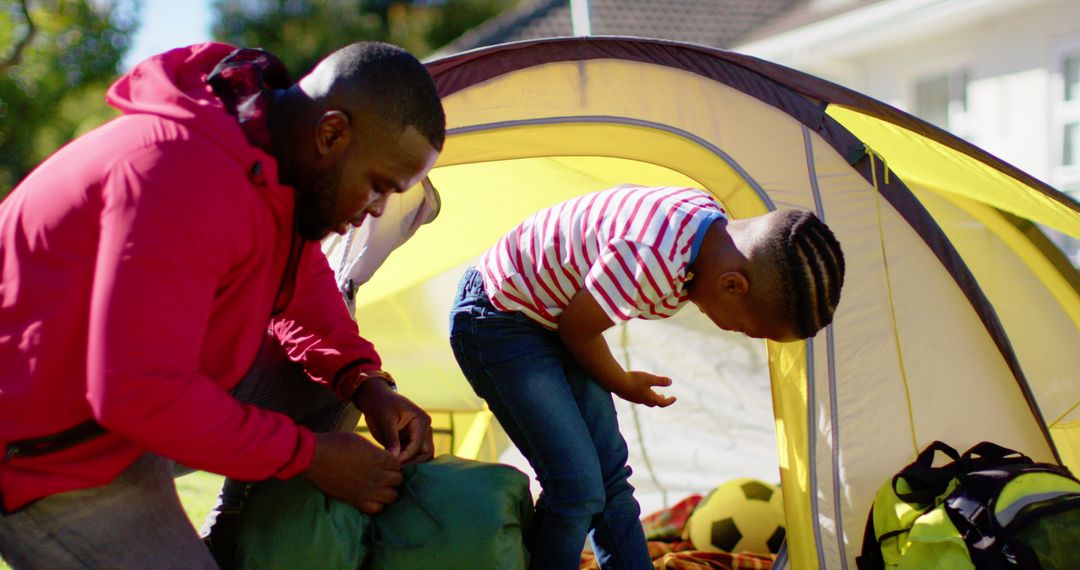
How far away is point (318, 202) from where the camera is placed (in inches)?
53.9

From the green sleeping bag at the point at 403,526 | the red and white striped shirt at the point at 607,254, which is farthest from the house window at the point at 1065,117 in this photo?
the green sleeping bag at the point at 403,526

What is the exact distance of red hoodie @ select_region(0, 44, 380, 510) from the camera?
115cm

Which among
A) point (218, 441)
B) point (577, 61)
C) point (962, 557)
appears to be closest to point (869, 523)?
point (962, 557)

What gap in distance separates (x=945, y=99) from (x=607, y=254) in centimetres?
613

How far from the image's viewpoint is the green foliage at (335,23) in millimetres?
21594

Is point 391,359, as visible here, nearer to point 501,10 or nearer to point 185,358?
point 185,358

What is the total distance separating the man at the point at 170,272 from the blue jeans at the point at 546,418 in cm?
49

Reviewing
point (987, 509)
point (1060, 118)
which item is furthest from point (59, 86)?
point (987, 509)

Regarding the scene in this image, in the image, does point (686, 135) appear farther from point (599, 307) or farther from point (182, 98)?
point (182, 98)

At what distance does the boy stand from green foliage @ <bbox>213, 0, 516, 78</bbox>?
19.4 m

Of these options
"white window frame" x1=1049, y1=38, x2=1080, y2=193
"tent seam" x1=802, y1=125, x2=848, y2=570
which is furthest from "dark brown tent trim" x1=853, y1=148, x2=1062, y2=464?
"white window frame" x1=1049, y1=38, x2=1080, y2=193

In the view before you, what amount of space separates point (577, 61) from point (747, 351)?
70.4 inches

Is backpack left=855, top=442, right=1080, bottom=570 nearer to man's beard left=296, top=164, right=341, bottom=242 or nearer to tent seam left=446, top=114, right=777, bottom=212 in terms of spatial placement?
tent seam left=446, top=114, right=777, bottom=212

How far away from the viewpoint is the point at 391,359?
140 inches
